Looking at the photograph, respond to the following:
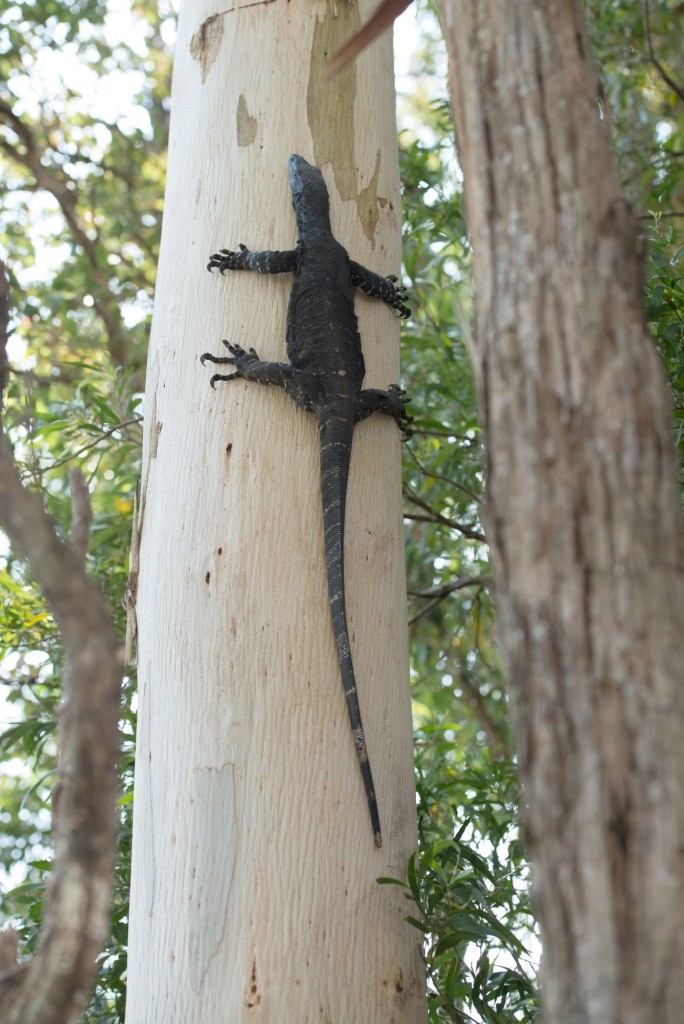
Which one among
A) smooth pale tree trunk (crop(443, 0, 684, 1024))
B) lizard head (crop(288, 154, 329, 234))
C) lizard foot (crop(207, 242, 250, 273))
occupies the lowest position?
smooth pale tree trunk (crop(443, 0, 684, 1024))

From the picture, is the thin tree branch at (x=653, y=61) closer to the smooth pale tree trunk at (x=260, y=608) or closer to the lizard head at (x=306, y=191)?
the smooth pale tree trunk at (x=260, y=608)

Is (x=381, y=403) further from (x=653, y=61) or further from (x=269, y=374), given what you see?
(x=653, y=61)

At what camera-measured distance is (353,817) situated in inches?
79.7

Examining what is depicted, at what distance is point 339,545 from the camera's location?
217 cm

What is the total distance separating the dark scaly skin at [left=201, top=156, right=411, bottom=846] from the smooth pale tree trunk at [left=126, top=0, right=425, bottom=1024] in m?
0.03

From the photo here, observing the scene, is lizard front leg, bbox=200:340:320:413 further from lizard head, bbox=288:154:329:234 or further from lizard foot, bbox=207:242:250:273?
lizard head, bbox=288:154:329:234

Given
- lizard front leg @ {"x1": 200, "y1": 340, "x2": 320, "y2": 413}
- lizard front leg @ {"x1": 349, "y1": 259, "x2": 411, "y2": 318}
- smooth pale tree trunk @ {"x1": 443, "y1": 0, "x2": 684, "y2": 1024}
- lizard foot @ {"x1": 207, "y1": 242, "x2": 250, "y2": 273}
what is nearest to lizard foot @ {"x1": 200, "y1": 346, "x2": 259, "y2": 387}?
lizard front leg @ {"x1": 200, "y1": 340, "x2": 320, "y2": 413}

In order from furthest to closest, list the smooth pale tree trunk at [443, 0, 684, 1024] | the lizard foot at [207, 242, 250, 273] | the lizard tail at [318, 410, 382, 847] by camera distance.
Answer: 1. the lizard foot at [207, 242, 250, 273]
2. the lizard tail at [318, 410, 382, 847]
3. the smooth pale tree trunk at [443, 0, 684, 1024]

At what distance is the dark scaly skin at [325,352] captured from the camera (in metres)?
2.22

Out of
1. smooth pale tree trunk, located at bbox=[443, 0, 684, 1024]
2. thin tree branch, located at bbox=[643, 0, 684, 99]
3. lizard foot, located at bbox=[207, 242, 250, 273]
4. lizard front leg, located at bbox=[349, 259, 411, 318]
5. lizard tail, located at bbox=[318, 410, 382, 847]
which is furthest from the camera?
thin tree branch, located at bbox=[643, 0, 684, 99]

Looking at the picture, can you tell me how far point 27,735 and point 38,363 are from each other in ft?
10.7

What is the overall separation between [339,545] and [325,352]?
0.51 m

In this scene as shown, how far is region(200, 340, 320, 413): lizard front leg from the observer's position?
7.53 ft

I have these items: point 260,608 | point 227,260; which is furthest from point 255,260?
point 260,608
